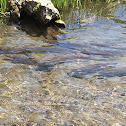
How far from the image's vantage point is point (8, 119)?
1921mm

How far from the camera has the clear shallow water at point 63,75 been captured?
2135 millimetres

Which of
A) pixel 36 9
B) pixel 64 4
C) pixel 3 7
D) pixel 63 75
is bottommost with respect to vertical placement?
pixel 63 75

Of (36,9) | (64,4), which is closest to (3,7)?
(36,9)

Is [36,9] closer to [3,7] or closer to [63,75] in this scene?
[3,7]

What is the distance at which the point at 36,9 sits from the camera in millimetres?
5703

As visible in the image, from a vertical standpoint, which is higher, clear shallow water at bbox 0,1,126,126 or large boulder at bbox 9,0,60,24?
large boulder at bbox 9,0,60,24

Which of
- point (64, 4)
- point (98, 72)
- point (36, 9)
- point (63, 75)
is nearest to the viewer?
point (63, 75)

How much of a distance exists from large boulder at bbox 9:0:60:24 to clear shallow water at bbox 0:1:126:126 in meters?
0.34

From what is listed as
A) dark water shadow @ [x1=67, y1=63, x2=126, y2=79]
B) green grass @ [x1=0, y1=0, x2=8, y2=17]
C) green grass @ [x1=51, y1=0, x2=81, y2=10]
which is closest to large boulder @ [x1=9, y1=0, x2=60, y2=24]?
green grass @ [x1=0, y1=0, x2=8, y2=17]

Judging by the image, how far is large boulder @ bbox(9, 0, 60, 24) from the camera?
5.67 metres

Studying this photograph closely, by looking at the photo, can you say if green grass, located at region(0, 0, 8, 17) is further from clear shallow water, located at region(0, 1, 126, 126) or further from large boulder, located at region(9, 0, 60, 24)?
clear shallow water, located at region(0, 1, 126, 126)

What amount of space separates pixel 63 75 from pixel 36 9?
301 cm

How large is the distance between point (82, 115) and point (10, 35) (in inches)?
153

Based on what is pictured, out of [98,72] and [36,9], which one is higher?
[36,9]
